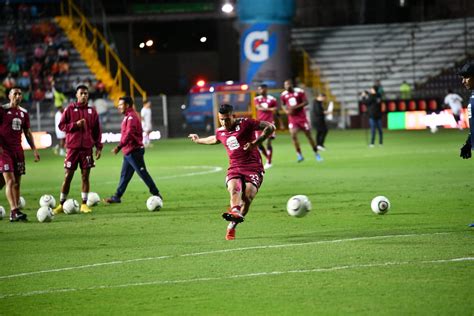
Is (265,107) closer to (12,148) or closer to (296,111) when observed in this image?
(296,111)

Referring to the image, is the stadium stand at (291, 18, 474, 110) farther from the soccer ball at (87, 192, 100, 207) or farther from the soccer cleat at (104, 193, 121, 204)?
the soccer ball at (87, 192, 100, 207)

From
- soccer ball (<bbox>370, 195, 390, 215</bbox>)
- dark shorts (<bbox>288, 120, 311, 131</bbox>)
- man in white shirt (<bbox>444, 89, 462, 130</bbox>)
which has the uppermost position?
soccer ball (<bbox>370, 195, 390, 215</bbox>)

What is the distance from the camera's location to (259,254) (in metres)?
12.6

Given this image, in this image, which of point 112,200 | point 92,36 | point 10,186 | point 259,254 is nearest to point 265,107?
point 112,200

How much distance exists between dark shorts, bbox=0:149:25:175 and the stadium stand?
3650 cm

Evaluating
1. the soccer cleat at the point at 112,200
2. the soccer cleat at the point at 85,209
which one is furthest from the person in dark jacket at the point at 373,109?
the soccer cleat at the point at 85,209

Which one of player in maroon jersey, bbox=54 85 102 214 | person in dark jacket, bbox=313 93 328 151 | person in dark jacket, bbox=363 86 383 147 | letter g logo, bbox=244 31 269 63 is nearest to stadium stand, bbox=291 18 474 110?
letter g logo, bbox=244 31 269 63

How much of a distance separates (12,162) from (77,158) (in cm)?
148

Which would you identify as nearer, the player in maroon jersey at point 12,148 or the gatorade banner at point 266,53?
the player in maroon jersey at point 12,148

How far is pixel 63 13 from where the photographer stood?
53.6 meters

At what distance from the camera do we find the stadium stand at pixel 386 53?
52562 millimetres

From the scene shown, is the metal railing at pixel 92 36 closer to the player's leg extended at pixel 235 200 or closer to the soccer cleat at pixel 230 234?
the player's leg extended at pixel 235 200

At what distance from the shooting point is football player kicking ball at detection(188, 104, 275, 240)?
1412cm

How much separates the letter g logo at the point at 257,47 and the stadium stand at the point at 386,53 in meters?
4.40
